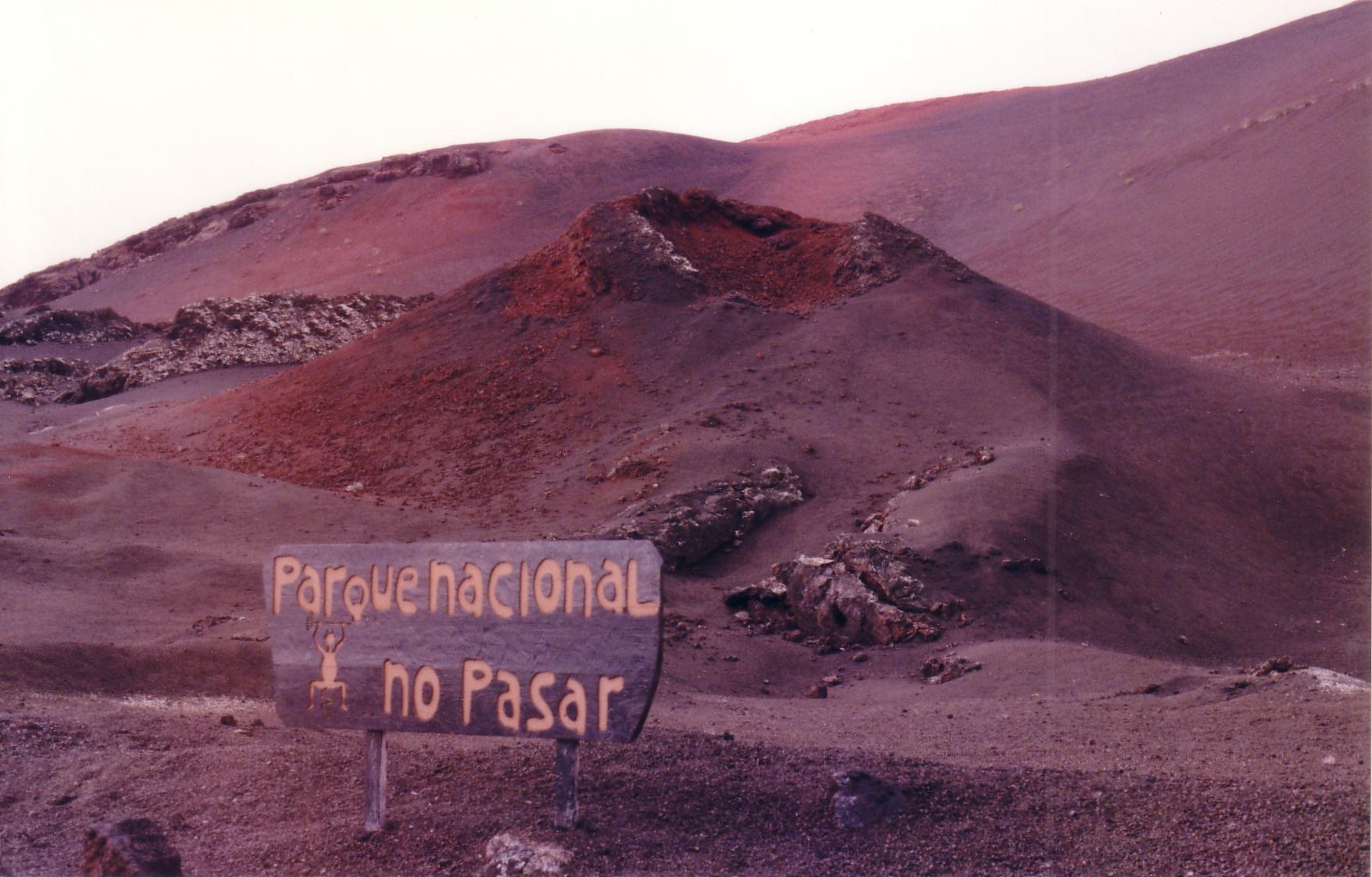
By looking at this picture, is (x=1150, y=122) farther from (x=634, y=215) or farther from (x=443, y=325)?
(x=443, y=325)

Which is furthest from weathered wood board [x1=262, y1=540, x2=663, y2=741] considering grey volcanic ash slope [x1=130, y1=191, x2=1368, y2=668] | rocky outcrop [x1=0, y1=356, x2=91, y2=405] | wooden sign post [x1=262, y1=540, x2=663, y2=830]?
rocky outcrop [x1=0, y1=356, x2=91, y2=405]

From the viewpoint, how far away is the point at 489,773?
5.02m

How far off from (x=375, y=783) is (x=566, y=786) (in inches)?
30.5

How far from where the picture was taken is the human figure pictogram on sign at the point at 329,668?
477cm

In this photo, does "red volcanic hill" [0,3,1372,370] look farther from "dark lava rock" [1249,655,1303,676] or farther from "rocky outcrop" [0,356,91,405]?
"dark lava rock" [1249,655,1303,676]

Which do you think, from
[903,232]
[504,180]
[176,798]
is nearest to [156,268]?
[504,180]

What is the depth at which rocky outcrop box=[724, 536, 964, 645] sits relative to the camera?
1074 cm

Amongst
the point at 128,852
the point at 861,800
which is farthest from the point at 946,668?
the point at 128,852

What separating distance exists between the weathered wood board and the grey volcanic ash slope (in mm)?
6887

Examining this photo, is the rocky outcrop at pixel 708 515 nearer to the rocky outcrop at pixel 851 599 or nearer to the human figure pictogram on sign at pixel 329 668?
the rocky outcrop at pixel 851 599

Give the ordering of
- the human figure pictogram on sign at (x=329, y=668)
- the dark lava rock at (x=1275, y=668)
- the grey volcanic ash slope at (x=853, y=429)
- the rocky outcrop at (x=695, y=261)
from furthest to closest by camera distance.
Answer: the rocky outcrop at (x=695, y=261) < the grey volcanic ash slope at (x=853, y=429) < the dark lava rock at (x=1275, y=668) < the human figure pictogram on sign at (x=329, y=668)

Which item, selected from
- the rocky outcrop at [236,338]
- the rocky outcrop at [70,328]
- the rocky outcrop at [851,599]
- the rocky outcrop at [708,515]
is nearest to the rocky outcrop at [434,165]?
the rocky outcrop at [70,328]

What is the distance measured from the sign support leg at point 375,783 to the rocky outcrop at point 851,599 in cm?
658

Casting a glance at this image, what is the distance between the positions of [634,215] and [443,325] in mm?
3707
